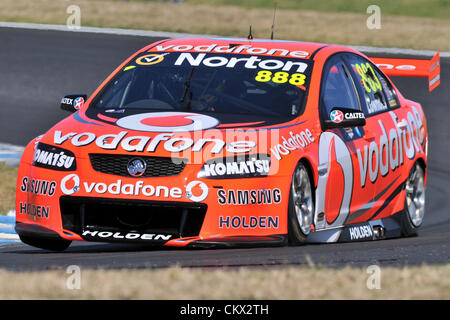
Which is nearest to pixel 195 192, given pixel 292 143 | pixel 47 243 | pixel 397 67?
pixel 292 143

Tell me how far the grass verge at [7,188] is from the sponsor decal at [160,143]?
3.20m

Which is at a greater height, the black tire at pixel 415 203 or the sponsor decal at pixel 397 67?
the sponsor decal at pixel 397 67

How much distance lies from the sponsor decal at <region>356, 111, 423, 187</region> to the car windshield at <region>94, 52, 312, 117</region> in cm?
80

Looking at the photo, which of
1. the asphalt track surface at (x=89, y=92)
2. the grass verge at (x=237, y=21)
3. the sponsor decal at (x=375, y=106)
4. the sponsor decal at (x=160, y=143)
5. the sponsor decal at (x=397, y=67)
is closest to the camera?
the asphalt track surface at (x=89, y=92)

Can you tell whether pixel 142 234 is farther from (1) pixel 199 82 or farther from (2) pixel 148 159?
(1) pixel 199 82

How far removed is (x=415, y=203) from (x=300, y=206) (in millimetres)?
2652

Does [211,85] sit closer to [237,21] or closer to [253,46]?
[253,46]

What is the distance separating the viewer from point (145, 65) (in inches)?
331

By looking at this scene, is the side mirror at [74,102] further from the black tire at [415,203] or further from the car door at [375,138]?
the black tire at [415,203]

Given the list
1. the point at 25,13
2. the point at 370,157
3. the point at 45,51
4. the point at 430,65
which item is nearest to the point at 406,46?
the point at 45,51

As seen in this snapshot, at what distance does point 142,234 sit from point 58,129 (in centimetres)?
105

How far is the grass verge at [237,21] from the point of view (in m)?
22.3

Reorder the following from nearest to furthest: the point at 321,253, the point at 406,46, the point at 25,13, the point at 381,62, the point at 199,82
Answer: the point at 321,253 < the point at 199,82 < the point at 381,62 < the point at 406,46 < the point at 25,13

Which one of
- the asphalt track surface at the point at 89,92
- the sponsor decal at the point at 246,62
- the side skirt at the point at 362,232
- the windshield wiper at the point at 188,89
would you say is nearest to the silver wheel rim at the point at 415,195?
the asphalt track surface at the point at 89,92
